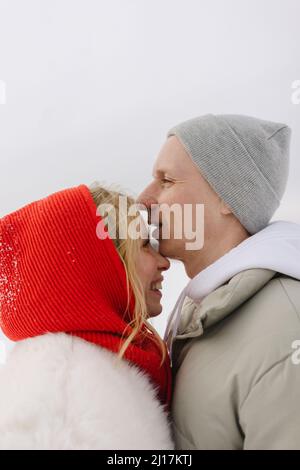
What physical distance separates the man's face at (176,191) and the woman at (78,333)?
13 centimetres

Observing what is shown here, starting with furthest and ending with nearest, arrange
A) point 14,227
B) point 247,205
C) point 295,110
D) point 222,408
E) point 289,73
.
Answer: point 295,110 → point 289,73 → point 247,205 → point 14,227 → point 222,408

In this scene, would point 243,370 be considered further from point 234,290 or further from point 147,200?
point 147,200

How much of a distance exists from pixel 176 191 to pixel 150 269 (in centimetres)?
23

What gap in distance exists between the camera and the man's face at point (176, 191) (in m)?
1.33

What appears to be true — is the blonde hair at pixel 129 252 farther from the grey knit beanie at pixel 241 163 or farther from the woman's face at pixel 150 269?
the grey knit beanie at pixel 241 163

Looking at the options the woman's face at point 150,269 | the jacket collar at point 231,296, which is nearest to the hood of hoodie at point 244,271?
the jacket collar at point 231,296

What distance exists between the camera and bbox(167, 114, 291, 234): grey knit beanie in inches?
52.0

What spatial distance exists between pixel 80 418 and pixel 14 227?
470mm

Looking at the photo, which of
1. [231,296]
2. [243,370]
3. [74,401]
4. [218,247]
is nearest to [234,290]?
[231,296]

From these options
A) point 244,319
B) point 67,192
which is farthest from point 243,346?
point 67,192

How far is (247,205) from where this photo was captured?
52.0 inches

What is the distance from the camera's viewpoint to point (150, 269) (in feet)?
4.11

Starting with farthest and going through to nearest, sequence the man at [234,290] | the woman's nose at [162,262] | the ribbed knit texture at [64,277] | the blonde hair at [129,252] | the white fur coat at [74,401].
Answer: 1. the woman's nose at [162,262]
2. the blonde hair at [129,252]
3. the ribbed knit texture at [64,277]
4. the man at [234,290]
5. the white fur coat at [74,401]

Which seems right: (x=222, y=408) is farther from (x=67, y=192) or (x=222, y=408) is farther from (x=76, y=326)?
(x=67, y=192)
